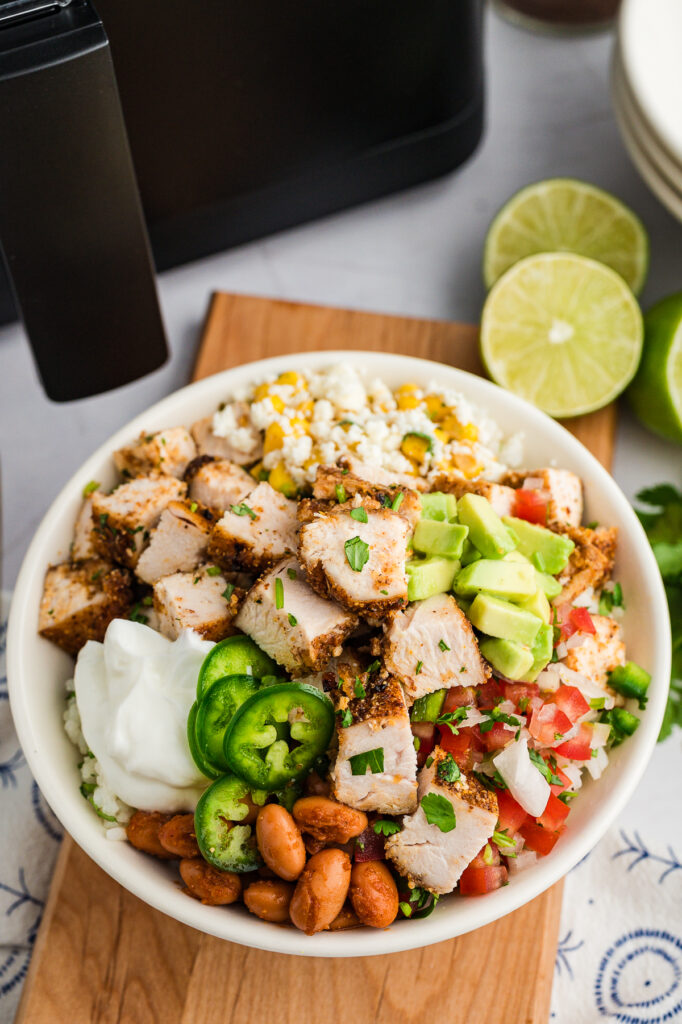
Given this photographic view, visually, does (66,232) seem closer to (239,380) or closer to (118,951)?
(239,380)

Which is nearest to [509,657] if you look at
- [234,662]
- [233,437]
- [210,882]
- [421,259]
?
[234,662]

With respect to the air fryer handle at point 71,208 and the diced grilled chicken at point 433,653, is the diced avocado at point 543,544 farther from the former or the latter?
the air fryer handle at point 71,208

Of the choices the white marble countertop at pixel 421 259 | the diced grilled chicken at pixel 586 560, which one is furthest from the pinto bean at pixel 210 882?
the white marble countertop at pixel 421 259

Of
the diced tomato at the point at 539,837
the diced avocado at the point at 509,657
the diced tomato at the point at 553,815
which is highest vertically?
the diced avocado at the point at 509,657

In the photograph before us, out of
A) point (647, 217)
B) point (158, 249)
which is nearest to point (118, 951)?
point (158, 249)

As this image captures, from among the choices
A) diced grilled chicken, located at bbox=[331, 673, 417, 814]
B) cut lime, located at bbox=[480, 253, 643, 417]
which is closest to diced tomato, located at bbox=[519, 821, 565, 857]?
diced grilled chicken, located at bbox=[331, 673, 417, 814]

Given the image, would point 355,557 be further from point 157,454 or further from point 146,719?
point 157,454

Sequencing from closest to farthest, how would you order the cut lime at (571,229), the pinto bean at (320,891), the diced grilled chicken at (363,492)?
the pinto bean at (320,891), the diced grilled chicken at (363,492), the cut lime at (571,229)
